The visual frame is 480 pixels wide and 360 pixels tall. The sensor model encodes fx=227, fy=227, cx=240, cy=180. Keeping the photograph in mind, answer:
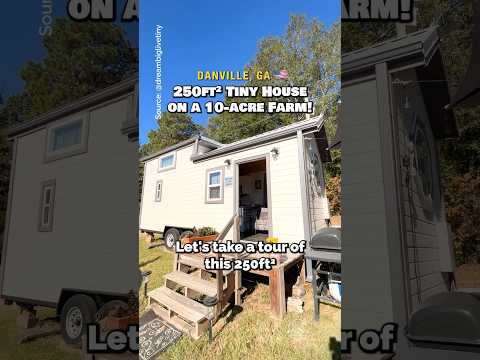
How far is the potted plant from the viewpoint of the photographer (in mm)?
1604

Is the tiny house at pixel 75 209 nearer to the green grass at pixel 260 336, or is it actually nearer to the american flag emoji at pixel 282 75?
the green grass at pixel 260 336

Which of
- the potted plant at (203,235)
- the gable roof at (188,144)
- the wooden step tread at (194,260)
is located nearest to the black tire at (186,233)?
the potted plant at (203,235)

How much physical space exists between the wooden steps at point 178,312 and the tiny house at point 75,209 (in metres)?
0.21

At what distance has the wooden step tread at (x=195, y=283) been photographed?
154 centimetres

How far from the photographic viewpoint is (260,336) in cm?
151

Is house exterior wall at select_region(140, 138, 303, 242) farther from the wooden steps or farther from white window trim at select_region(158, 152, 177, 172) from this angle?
the wooden steps

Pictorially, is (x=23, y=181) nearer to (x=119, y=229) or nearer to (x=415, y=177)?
(x=119, y=229)

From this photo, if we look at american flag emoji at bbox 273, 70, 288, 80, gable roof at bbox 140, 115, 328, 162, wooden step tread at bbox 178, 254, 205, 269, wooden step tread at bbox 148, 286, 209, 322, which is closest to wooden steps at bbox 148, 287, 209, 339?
wooden step tread at bbox 148, 286, 209, 322

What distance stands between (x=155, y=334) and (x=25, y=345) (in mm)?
758

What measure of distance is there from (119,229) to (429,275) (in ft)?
8.18

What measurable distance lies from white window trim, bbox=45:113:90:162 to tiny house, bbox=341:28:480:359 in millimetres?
1659

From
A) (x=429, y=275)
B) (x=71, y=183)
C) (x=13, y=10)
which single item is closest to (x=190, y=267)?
(x=71, y=183)

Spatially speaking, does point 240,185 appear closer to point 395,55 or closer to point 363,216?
point 363,216

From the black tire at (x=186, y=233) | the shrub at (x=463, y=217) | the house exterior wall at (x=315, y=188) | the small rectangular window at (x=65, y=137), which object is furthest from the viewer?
the shrub at (x=463, y=217)
